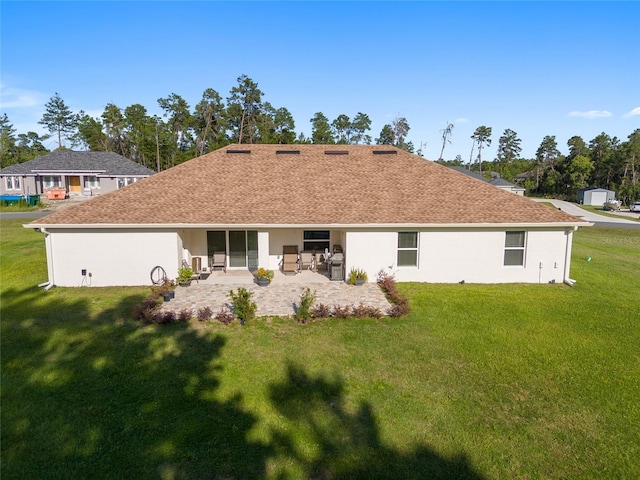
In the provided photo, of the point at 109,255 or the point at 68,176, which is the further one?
the point at 68,176

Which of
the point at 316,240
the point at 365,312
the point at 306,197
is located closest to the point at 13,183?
the point at 306,197

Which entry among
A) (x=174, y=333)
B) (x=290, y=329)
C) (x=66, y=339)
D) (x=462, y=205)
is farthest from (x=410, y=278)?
(x=66, y=339)

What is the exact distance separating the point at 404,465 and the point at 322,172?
Result: 13585 mm

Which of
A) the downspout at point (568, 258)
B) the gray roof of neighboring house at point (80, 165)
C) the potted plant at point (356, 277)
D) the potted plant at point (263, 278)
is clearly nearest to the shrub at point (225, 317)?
the potted plant at point (263, 278)

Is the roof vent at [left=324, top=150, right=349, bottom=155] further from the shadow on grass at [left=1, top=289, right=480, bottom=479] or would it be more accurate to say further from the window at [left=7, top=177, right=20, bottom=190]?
the window at [left=7, top=177, right=20, bottom=190]

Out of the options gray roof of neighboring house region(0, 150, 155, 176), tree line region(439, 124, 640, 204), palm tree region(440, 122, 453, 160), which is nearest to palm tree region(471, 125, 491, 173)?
tree line region(439, 124, 640, 204)

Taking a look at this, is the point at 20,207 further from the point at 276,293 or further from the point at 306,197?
the point at 276,293

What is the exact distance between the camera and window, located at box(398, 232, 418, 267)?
1389cm

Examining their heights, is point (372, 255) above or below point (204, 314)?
above

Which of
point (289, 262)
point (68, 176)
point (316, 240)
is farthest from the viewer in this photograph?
point (68, 176)

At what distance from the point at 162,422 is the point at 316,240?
33.9ft

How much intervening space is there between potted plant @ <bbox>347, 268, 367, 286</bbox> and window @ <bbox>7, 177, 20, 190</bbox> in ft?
148

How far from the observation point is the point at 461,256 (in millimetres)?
13961

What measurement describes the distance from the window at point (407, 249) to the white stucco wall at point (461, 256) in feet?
0.54
